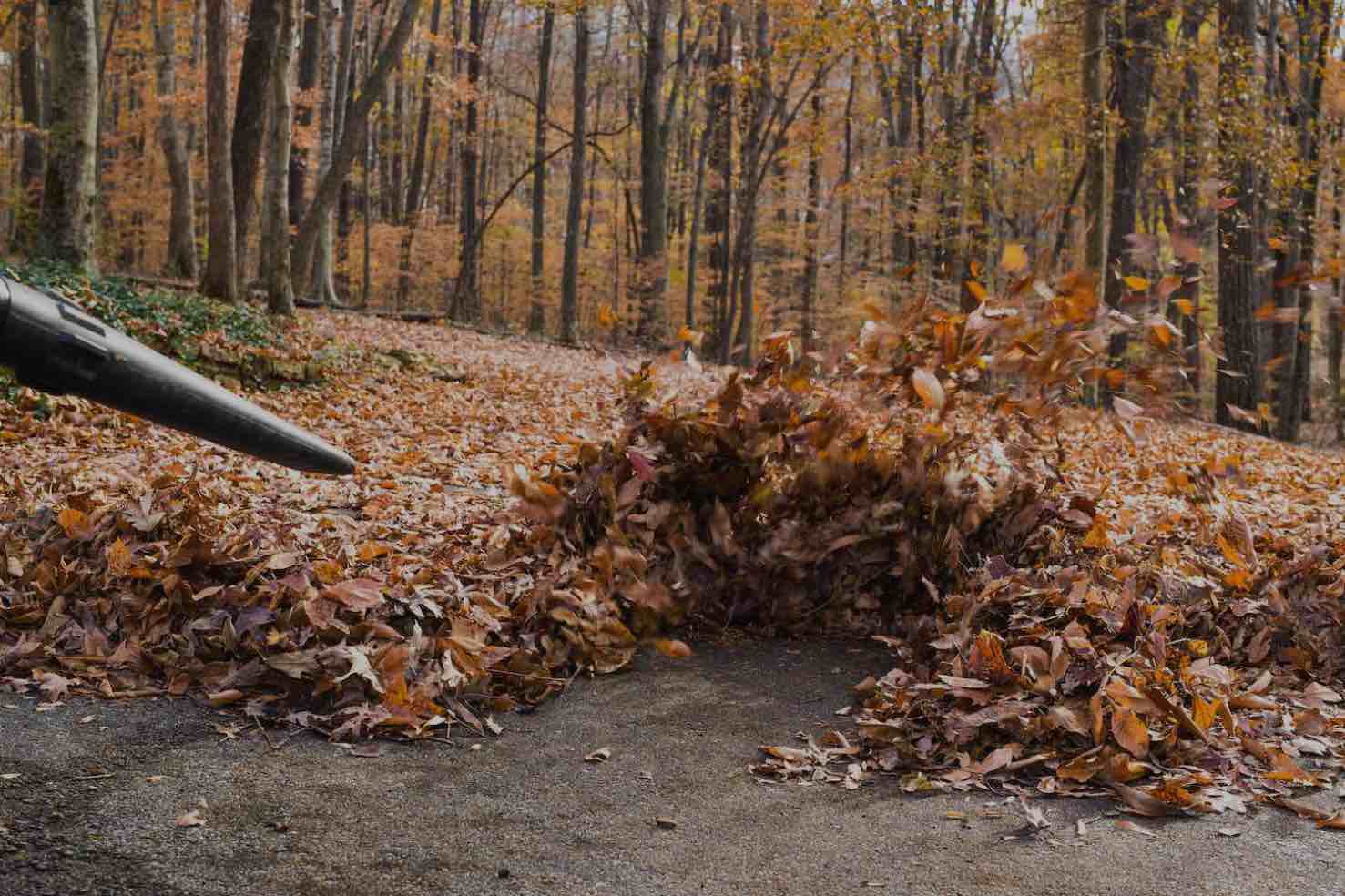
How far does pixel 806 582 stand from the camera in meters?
4.13

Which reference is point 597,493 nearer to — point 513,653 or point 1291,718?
point 513,653

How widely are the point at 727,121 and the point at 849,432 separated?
1919cm

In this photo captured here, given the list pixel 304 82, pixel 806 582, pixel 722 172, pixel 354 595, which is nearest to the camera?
pixel 354 595

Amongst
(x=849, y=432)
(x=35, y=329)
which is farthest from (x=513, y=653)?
(x=35, y=329)

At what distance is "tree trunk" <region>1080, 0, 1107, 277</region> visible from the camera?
12.3 metres

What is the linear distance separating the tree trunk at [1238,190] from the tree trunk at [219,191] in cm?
1115

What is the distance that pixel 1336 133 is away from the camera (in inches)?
739

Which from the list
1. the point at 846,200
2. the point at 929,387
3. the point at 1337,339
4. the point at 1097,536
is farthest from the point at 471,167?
the point at 929,387

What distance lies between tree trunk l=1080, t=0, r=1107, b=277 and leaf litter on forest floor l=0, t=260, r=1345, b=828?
809 cm

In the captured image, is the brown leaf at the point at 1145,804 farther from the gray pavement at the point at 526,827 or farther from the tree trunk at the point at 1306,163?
the tree trunk at the point at 1306,163

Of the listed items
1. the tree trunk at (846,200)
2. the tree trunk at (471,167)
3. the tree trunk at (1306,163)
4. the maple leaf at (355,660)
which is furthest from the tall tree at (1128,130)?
the tree trunk at (471,167)

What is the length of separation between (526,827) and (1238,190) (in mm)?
13343

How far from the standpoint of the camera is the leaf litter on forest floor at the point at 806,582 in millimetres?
2967

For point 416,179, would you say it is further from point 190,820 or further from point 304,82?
point 190,820
